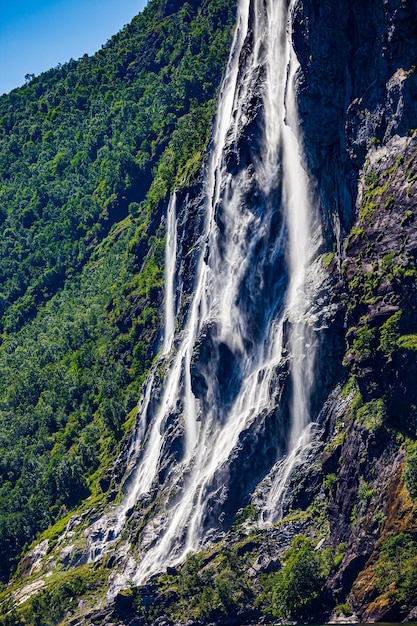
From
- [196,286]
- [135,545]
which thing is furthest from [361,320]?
[196,286]

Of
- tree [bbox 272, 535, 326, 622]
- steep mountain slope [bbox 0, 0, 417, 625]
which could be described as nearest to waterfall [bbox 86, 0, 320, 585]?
steep mountain slope [bbox 0, 0, 417, 625]

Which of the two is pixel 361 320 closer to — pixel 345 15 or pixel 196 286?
pixel 345 15

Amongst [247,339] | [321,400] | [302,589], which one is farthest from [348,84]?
[302,589]

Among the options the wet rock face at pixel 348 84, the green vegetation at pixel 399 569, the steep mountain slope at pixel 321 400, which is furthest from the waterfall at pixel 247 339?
the green vegetation at pixel 399 569

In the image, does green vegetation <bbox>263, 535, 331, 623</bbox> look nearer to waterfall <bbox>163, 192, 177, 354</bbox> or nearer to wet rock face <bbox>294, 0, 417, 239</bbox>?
wet rock face <bbox>294, 0, 417, 239</bbox>

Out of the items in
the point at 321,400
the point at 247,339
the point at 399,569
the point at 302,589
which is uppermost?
the point at 247,339

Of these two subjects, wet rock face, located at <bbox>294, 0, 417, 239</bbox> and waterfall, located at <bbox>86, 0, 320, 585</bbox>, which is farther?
waterfall, located at <bbox>86, 0, 320, 585</bbox>

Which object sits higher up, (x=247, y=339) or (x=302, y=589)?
(x=247, y=339)

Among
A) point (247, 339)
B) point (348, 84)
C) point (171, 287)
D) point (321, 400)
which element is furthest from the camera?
point (171, 287)

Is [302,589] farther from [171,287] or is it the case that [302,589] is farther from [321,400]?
[171,287]
